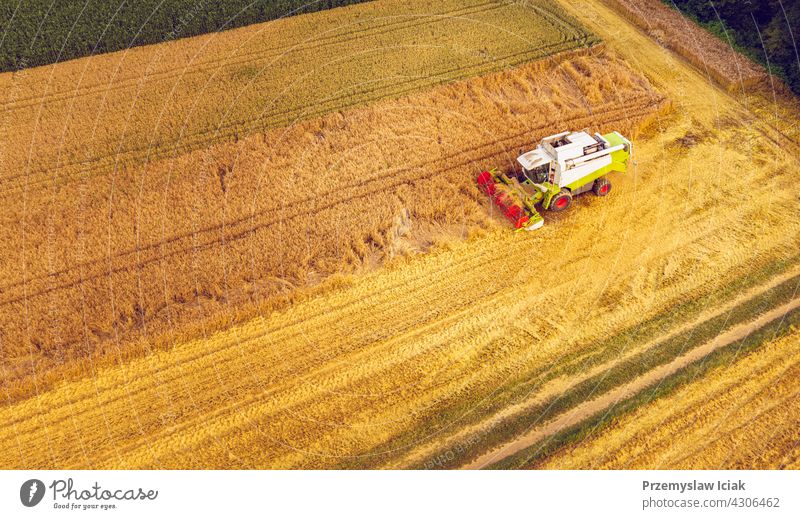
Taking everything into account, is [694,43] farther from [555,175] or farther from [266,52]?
[266,52]

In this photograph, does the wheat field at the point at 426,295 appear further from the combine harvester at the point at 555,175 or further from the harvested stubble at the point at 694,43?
the harvested stubble at the point at 694,43

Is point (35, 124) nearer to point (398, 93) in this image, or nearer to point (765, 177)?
point (398, 93)

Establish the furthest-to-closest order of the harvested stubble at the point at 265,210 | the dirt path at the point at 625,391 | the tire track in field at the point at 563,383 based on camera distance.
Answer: the harvested stubble at the point at 265,210 → the tire track in field at the point at 563,383 → the dirt path at the point at 625,391

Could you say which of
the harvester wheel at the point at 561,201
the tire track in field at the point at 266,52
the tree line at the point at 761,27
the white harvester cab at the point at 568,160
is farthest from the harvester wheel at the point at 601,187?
the tire track in field at the point at 266,52

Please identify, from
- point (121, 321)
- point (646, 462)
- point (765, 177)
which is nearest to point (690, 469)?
point (646, 462)

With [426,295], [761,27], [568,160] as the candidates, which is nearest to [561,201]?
[568,160]

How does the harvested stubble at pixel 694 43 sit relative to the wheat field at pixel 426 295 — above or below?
above

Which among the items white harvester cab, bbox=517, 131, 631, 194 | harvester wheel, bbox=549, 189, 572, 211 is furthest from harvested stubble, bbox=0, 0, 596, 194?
harvester wheel, bbox=549, 189, 572, 211
